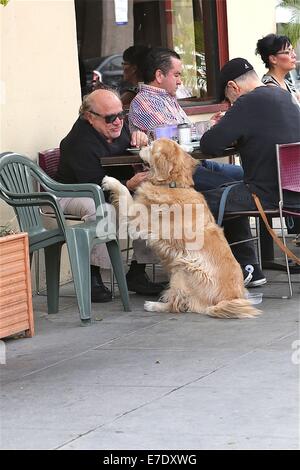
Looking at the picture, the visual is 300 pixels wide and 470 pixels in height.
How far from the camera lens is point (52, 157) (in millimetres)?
7793

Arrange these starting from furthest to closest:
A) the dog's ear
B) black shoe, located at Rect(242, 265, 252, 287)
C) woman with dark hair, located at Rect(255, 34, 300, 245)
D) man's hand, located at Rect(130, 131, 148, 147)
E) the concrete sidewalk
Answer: woman with dark hair, located at Rect(255, 34, 300, 245)
black shoe, located at Rect(242, 265, 252, 287)
man's hand, located at Rect(130, 131, 148, 147)
the dog's ear
the concrete sidewalk

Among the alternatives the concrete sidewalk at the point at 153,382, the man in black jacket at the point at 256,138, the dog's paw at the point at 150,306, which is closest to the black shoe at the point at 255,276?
the concrete sidewalk at the point at 153,382

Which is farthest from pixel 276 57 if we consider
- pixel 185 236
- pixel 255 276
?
pixel 185 236

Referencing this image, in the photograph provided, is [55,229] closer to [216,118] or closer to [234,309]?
[234,309]

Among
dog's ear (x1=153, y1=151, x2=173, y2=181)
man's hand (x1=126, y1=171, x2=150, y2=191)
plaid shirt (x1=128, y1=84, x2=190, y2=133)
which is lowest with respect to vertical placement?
man's hand (x1=126, y1=171, x2=150, y2=191)

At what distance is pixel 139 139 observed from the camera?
7.57 metres

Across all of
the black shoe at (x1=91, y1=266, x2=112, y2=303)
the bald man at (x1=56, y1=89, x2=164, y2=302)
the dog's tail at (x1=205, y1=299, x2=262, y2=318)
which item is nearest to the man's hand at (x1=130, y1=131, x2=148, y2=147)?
the bald man at (x1=56, y1=89, x2=164, y2=302)

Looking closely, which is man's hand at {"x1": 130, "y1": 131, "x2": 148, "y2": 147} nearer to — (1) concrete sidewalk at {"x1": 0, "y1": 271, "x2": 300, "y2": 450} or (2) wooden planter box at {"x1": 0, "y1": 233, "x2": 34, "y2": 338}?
(1) concrete sidewalk at {"x1": 0, "y1": 271, "x2": 300, "y2": 450}

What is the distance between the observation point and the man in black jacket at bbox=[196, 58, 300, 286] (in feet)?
23.3

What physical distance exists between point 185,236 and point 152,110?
4.91 ft

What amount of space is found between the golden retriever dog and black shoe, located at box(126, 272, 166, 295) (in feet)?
2.16

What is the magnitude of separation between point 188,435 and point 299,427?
48cm

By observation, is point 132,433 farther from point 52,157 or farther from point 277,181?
point 52,157

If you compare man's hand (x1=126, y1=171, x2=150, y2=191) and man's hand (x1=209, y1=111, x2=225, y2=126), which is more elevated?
man's hand (x1=209, y1=111, x2=225, y2=126)
